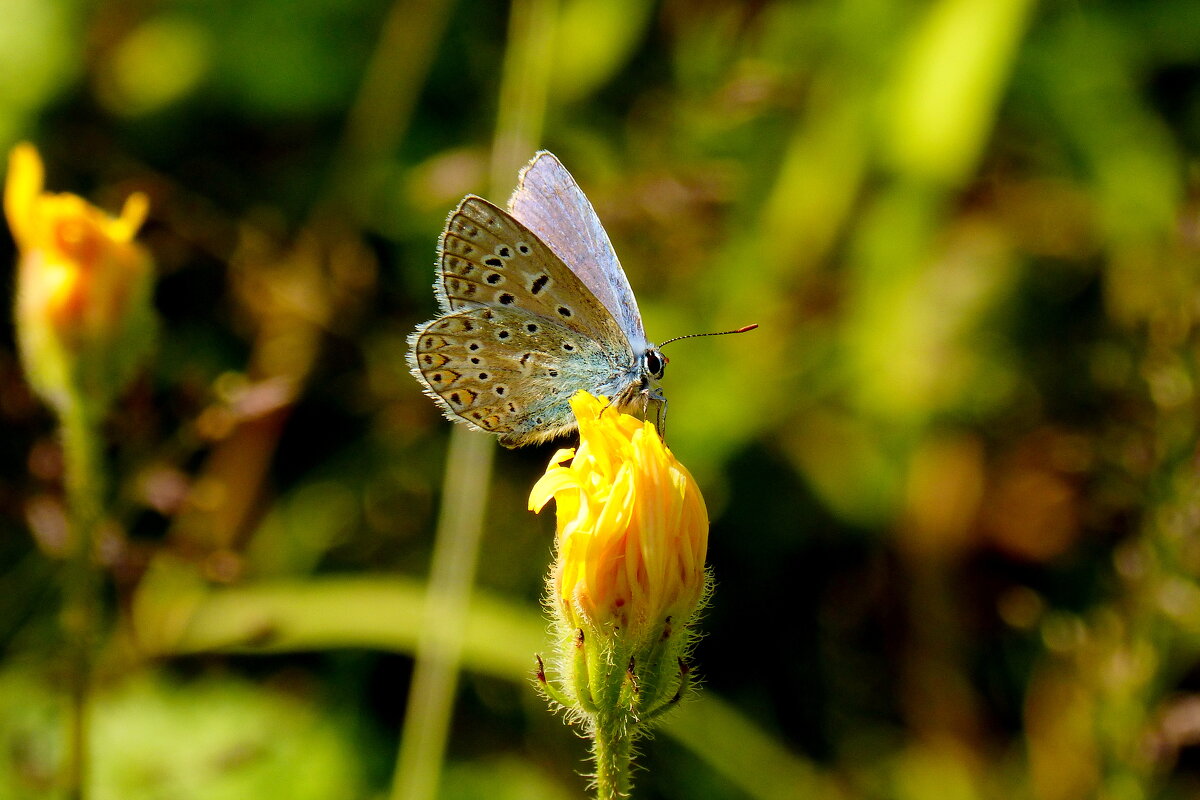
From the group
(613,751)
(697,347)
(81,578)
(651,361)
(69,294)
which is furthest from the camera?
(697,347)

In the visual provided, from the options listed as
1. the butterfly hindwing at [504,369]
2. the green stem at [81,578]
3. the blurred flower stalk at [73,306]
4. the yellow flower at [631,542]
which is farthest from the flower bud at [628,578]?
the blurred flower stalk at [73,306]

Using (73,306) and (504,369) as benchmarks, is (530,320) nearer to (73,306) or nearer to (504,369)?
(504,369)

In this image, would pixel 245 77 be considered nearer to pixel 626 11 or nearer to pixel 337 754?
pixel 626 11

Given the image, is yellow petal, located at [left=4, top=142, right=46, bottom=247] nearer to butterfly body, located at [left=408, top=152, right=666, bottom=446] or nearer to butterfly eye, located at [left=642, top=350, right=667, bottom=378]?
butterfly body, located at [left=408, top=152, right=666, bottom=446]

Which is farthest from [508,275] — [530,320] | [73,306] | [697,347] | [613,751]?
[697,347]

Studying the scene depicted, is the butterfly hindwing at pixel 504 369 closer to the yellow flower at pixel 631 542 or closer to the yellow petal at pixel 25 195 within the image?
the yellow flower at pixel 631 542

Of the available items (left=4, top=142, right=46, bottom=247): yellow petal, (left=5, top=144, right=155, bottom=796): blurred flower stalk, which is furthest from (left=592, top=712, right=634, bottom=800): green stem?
(left=4, top=142, right=46, bottom=247): yellow petal
